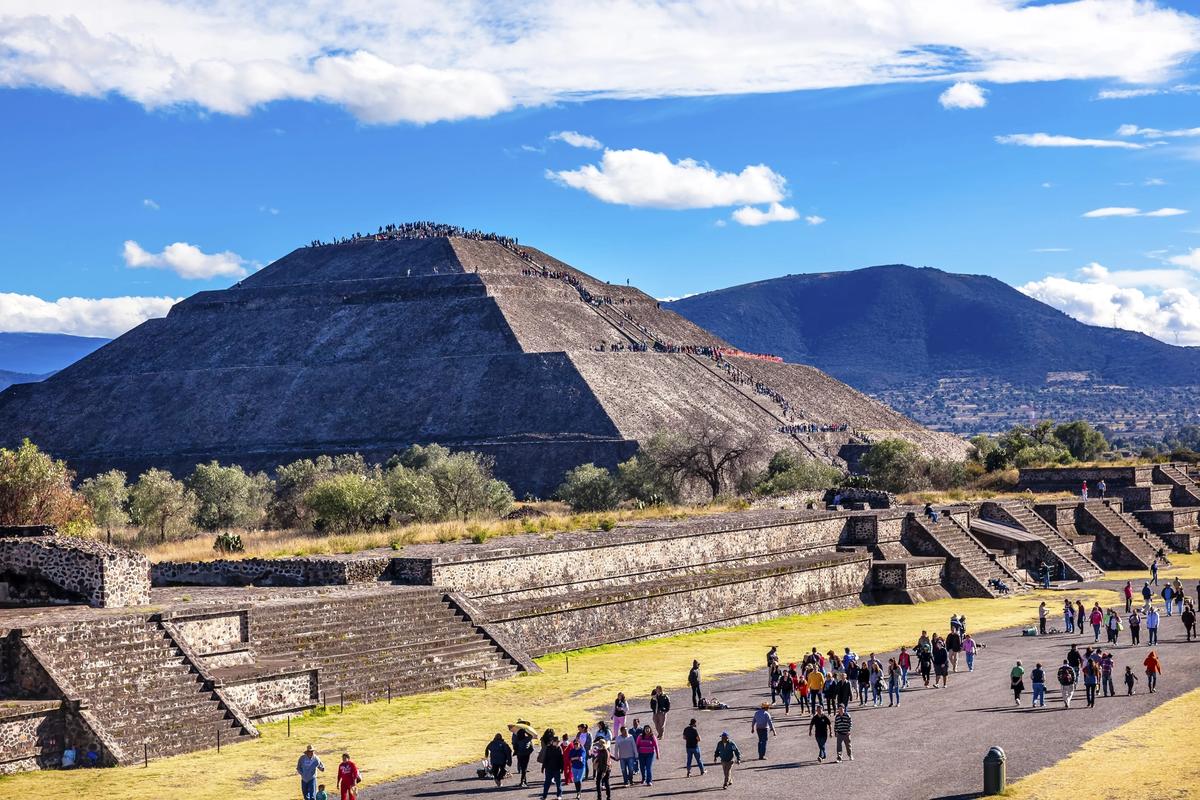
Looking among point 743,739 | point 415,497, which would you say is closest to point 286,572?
point 743,739

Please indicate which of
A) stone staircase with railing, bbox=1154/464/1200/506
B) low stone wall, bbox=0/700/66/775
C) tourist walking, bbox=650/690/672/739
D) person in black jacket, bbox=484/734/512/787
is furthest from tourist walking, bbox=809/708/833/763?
stone staircase with railing, bbox=1154/464/1200/506

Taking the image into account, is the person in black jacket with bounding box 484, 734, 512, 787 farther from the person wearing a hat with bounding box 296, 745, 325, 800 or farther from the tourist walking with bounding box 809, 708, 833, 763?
the tourist walking with bounding box 809, 708, 833, 763

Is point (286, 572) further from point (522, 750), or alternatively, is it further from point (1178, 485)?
point (1178, 485)

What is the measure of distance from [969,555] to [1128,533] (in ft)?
41.5

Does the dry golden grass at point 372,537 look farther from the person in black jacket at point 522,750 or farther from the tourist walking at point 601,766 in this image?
the tourist walking at point 601,766

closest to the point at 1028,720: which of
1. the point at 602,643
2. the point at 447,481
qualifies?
the point at 602,643

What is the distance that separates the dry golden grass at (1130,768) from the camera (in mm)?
20438

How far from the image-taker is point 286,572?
32531 mm

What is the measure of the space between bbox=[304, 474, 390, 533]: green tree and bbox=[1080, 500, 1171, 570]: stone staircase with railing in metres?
28.1

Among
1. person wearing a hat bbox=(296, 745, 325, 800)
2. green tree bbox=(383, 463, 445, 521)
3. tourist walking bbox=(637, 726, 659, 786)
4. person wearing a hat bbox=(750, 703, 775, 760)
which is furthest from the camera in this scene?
green tree bbox=(383, 463, 445, 521)

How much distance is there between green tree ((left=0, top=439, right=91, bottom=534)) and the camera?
3994cm

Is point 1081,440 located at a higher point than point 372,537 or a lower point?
higher

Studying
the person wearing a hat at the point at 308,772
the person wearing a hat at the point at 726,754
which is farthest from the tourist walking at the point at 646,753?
the person wearing a hat at the point at 308,772

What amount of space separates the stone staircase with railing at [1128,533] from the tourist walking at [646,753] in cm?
3875
